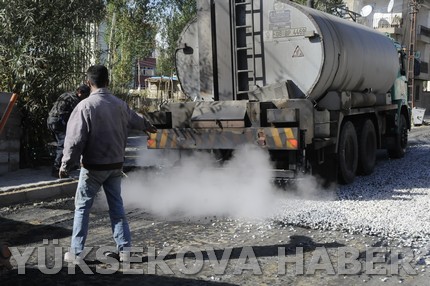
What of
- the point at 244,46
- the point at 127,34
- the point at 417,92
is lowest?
the point at 417,92

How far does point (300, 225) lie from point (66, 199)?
12.0ft

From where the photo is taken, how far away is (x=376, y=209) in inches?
254

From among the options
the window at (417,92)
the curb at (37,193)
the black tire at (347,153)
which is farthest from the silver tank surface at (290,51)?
the window at (417,92)

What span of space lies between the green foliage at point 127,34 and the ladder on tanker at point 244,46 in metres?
10.3

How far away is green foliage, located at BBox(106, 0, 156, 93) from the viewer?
59.3 feet

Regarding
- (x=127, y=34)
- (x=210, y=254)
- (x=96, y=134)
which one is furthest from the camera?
(x=127, y=34)

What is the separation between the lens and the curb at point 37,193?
7090 millimetres

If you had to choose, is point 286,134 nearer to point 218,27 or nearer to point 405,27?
point 218,27

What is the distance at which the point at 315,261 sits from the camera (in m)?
4.62

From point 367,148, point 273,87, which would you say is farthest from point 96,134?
point 367,148

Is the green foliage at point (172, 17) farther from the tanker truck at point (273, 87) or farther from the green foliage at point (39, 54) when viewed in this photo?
the tanker truck at point (273, 87)

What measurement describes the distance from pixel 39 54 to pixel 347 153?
18.8 ft

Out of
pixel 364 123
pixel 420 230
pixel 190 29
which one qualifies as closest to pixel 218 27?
pixel 190 29

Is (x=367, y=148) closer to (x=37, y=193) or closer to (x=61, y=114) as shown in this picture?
(x=61, y=114)
